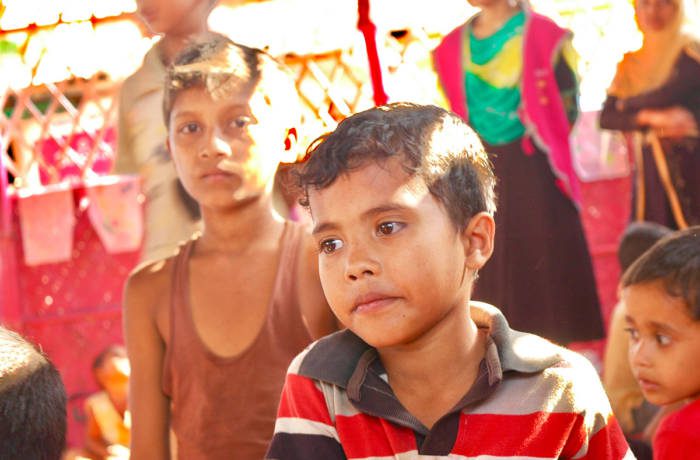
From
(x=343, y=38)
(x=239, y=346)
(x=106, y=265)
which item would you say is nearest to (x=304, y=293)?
(x=239, y=346)

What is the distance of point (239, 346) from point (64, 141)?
2004mm

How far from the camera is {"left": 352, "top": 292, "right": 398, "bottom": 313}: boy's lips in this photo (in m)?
1.10

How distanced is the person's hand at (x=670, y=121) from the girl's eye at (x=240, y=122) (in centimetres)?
102

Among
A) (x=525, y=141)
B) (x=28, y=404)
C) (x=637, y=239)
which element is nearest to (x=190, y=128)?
(x=28, y=404)

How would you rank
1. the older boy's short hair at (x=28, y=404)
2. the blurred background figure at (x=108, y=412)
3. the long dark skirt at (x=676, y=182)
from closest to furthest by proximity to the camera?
the older boy's short hair at (x=28, y=404) < the long dark skirt at (x=676, y=182) < the blurred background figure at (x=108, y=412)

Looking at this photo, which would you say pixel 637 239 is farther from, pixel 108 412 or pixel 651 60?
pixel 108 412

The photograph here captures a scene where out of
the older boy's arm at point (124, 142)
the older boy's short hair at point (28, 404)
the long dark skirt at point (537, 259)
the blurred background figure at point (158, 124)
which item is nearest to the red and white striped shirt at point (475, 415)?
the older boy's short hair at point (28, 404)

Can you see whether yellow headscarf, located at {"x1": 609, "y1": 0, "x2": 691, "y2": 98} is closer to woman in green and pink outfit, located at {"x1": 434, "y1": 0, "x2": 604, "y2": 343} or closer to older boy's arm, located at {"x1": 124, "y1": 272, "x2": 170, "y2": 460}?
woman in green and pink outfit, located at {"x1": 434, "y1": 0, "x2": 604, "y2": 343}

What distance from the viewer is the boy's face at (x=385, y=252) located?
1.10 meters

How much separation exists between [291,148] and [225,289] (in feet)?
0.63

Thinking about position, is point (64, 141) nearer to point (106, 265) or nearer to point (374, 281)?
point (106, 265)

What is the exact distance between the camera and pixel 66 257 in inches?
133

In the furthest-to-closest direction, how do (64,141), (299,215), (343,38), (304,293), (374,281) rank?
(64,141), (343,38), (299,215), (304,293), (374,281)

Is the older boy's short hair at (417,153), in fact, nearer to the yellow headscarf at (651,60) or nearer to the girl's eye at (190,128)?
the girl's eye at (190,128)
